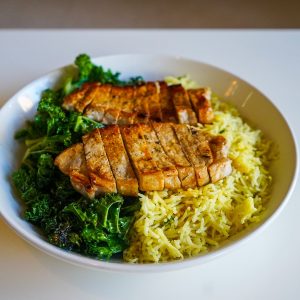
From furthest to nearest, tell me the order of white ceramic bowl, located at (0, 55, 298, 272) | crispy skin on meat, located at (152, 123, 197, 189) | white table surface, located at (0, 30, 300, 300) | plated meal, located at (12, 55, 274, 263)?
crispy skin on meat, located at (152, 123, 197, 189)
plated meal, located at (12, 55, 274, 263)
white table surface, located at (0, 30, 300, 300)
white ceramic bowl, located at (0, 55, 298, 272)

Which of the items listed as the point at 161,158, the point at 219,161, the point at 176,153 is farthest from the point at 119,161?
the point at 219,161

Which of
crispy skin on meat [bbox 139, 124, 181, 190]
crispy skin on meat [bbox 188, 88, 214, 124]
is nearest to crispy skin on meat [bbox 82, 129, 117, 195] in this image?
crispy skin on meat [bbox 139, 124, 181, 190]

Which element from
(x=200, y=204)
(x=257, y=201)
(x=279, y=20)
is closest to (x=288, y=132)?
(x=257, y=201)

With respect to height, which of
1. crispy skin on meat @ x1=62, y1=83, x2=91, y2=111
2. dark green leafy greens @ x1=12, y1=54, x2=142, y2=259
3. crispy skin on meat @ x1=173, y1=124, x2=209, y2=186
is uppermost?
crispy skin on meat @ x1=173, y1=124, x2=209, y2=186

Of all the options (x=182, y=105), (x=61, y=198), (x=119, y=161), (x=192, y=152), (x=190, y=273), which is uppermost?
(x=182, y=105)

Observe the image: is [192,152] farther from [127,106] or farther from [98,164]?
[127,106]

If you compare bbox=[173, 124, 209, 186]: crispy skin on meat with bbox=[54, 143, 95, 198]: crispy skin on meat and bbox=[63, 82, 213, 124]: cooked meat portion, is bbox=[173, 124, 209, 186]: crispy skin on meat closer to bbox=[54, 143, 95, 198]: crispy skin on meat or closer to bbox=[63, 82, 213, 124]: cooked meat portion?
bbox=[63, 82, 213, 124]: cooked meat portion
